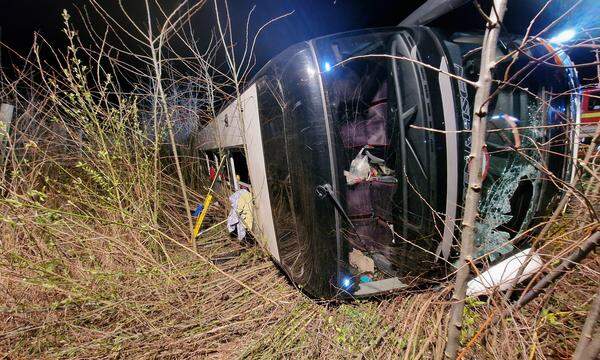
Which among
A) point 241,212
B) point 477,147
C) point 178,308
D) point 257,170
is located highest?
point 477,147

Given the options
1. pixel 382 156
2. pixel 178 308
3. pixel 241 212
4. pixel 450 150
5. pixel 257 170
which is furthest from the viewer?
pixel 241 212

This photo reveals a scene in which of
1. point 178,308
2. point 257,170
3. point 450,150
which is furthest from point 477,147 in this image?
point 178,308

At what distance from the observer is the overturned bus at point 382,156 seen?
6.10ft

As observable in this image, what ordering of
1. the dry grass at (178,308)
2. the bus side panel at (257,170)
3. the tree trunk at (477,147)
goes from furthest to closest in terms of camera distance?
the bus side panel at (257,170) → the dry grass at (178,308) → the tree trunk at (477,147)

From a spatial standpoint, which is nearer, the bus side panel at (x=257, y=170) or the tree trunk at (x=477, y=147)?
the tree trunk at (x=477, y=147)

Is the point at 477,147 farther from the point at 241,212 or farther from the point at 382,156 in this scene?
the point at 241,212

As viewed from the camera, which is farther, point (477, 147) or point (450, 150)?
point (450, 150)

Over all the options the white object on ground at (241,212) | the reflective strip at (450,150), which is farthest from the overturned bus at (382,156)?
the white object on ground at (241,212)

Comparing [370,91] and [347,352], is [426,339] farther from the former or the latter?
[370,91]

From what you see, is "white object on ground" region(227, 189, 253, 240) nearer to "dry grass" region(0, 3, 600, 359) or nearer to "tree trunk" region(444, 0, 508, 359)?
"dry grass" region(0, 3, 600, 359)

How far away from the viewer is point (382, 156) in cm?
246

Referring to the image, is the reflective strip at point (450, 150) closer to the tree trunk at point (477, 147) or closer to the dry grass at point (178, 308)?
the dry grass at point (178, 308)

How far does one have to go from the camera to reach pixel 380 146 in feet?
8.05

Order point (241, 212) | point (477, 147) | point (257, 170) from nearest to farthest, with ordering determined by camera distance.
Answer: point (477, 147) < point (257, 170) < point (241, 212)
